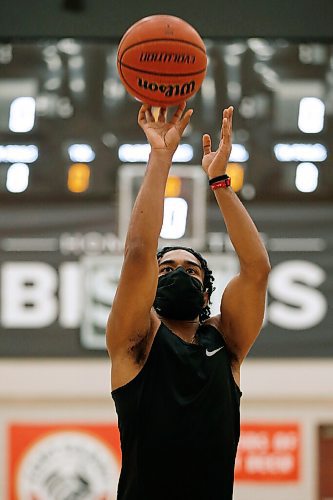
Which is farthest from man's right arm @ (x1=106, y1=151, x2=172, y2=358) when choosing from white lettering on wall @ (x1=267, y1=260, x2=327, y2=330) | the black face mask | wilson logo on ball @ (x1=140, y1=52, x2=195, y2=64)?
white lettering on wall @ (x1=267, y1=260, x2=327, y2=330)

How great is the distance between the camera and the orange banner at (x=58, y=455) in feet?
23.9

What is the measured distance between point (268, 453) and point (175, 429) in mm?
4543

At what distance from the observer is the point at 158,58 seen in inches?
142

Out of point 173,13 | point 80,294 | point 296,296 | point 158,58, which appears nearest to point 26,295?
point 80,294

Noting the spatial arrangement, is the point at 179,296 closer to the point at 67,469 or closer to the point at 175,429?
the point at 175,429

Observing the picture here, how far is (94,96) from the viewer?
7.62 metres

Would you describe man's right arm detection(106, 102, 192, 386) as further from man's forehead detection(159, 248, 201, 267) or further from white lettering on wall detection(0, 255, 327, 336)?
white lettering on wall detection(0, 255, 327, 336)

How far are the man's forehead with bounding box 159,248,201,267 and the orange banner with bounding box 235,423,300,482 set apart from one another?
13.7 feet

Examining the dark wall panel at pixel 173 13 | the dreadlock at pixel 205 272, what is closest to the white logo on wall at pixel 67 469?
the dark wall panel at pixel 173 13

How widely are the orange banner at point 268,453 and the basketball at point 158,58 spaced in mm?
4060

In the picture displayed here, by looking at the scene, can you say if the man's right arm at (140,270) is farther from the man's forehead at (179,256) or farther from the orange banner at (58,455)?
the orange banner at (58,455)

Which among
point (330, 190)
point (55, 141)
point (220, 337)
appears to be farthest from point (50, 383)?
point (220, 337)

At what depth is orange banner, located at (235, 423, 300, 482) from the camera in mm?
7262

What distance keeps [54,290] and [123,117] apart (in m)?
1.34
